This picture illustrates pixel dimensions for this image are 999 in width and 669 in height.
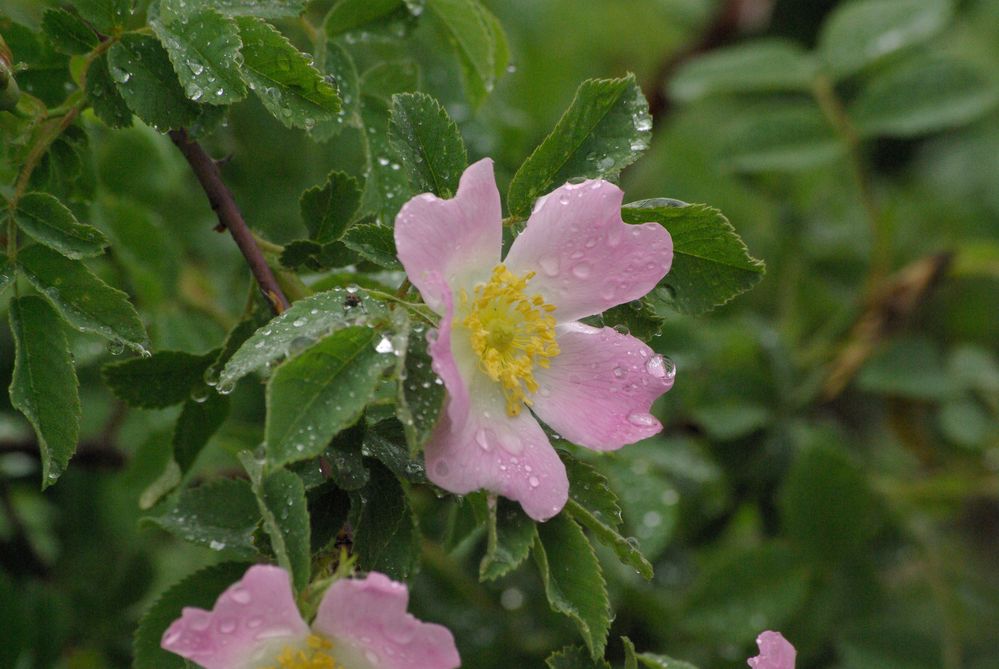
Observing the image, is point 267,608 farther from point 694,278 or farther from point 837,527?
point 837,527

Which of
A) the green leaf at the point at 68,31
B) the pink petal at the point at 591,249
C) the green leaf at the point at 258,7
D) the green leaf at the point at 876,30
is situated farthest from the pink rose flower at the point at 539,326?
the green leaf at the point at 876,30

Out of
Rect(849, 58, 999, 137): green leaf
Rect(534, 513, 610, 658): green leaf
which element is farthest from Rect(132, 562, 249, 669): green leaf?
Rect(849, 58, 999, 137): green leaf

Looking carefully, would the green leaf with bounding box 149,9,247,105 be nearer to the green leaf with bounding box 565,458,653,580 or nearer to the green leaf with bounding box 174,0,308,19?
the green leaf with bounding box 174,0,308,19

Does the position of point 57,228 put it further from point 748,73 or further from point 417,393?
point 748,73

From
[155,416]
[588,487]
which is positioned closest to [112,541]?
[155,416]

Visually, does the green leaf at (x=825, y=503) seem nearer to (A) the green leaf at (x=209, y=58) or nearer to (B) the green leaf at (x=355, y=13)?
(B) the green leaf at (x=355, y=13)
